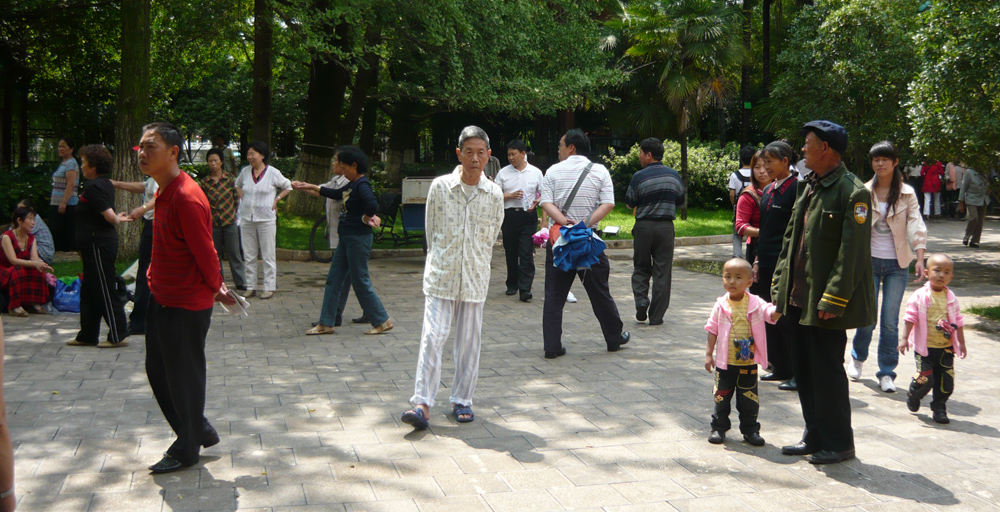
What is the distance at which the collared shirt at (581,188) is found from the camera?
7.50 meters

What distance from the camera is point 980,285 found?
11852 mm

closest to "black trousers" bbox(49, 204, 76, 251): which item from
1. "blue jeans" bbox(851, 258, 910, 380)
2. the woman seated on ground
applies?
the woman seated on ground

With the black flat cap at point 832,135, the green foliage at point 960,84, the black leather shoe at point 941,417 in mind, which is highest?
the green foliage at point 960,84

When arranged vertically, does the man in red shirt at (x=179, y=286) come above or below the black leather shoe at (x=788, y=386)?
above

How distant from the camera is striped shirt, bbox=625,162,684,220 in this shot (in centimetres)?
851

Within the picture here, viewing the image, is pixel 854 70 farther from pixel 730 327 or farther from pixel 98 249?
pixel 98 249

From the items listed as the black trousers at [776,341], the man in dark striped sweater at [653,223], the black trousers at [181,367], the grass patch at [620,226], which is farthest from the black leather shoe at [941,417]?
the grass patch at [620,226]

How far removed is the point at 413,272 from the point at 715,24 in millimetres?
11264

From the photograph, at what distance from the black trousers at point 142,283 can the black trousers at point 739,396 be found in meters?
4.87

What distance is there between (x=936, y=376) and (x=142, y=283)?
6.37 m

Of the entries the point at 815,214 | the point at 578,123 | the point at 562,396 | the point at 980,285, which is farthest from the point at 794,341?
the point at 578,123

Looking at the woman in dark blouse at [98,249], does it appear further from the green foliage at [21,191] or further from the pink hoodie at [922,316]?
the green foliage at [21,191]

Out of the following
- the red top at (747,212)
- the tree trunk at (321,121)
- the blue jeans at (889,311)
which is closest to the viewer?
the blue jeans at (889,311)

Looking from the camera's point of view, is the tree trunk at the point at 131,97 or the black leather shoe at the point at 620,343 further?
the tree trunk at the point at 131,97
